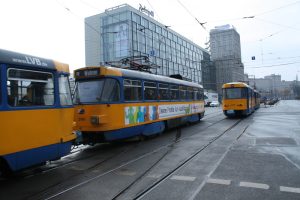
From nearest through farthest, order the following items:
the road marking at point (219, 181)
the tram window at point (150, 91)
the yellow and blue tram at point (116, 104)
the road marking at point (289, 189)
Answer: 1. the road marking at point (289, 189)
2. the road marking at point (219, 181)
3. the yellow and blue tram at point (116, 104)
4. the tram window at point (150, 91)

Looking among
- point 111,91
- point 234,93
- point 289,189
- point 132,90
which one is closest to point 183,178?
point 289,189

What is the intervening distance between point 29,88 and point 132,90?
559 centimetres

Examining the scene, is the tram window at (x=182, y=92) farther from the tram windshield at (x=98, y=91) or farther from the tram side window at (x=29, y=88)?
the tram side window at (x=29, y=88)

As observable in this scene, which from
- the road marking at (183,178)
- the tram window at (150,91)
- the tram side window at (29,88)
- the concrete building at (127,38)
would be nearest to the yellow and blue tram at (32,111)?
the tram side window at (29,88)

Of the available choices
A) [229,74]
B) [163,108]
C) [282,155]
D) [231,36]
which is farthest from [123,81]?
[229,74]

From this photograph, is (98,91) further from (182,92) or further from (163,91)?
(182,92)

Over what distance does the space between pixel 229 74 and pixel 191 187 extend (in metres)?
73.8

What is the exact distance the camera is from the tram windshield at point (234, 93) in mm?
25578

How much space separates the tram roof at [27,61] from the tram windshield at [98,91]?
9.09ft

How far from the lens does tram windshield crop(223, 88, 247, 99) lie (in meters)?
25.6

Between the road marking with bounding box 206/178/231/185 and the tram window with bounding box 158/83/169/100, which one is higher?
the tram window with bounding box 158/83/169/100

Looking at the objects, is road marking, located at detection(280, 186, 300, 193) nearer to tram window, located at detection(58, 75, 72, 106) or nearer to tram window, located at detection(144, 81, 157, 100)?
tram window, located at detection(58, 75, 72, 106)

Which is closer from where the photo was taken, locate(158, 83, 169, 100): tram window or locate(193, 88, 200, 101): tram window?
locate(158, 83, 169, 100): tram window

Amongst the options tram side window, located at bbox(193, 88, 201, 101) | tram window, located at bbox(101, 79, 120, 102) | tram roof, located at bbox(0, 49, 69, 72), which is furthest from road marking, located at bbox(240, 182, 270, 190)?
tram side window, located at bbox(193, 88, 201, 101)
